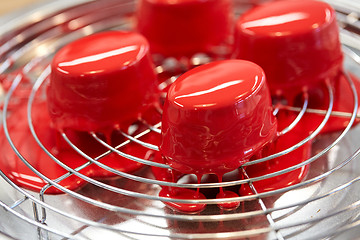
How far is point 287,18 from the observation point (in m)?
0.99

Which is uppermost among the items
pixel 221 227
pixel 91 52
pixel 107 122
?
pixel 91 52

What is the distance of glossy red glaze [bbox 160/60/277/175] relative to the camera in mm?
785

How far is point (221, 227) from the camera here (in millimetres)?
804

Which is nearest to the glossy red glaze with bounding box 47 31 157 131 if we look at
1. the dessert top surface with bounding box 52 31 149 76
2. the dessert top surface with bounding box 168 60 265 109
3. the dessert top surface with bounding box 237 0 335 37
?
the dessert top surface with bounding box 52 31 149 76

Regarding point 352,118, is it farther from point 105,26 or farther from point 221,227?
point 105,26

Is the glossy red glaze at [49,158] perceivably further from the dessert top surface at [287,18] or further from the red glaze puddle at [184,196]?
the dessert top surface at [287,18]

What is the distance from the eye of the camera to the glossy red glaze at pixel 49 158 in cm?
92

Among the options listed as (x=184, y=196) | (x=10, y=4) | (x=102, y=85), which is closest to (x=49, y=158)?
(x=102, y=85)

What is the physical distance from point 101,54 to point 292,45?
341mm

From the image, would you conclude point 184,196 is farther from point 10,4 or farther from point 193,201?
point 10,4

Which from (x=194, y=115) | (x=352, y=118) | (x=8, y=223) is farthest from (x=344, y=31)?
(x=8, y=223)

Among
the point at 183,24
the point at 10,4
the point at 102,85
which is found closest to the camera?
the point at 102,85

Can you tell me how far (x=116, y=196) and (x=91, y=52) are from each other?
10.4 inches

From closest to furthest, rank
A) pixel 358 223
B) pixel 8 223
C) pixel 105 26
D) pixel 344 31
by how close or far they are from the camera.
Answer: pixel 358 223 < pixel 8 223 < pixel 344 31 < pixel 105 26
